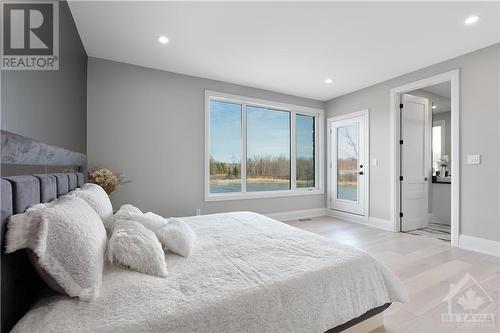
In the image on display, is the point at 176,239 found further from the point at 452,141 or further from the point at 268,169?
the point at 452,141

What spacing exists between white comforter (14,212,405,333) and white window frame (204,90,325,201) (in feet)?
7.88

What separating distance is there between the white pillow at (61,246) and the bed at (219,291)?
0.05m

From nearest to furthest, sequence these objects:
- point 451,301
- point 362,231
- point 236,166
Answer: point 451,301 → point 362,231 → point 236,166

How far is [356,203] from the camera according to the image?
4609 mm

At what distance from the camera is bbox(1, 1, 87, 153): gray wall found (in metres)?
1.19

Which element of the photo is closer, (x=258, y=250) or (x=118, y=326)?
(x=118, y=326)

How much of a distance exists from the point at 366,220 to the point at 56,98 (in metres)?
4.83

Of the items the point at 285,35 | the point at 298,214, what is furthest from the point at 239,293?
the point at 298,214

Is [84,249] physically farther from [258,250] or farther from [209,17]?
[209,17]

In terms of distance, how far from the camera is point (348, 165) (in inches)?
191

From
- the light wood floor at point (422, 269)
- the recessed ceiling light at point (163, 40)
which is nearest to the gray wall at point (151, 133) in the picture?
the recessed ceiling light at point (163, 40)

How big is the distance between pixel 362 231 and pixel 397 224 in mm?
621

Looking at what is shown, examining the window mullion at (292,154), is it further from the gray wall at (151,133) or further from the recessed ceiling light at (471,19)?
the recessed ceiling light at (471,19)

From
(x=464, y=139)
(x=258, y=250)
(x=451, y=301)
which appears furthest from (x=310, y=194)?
(x=258, y=250)
